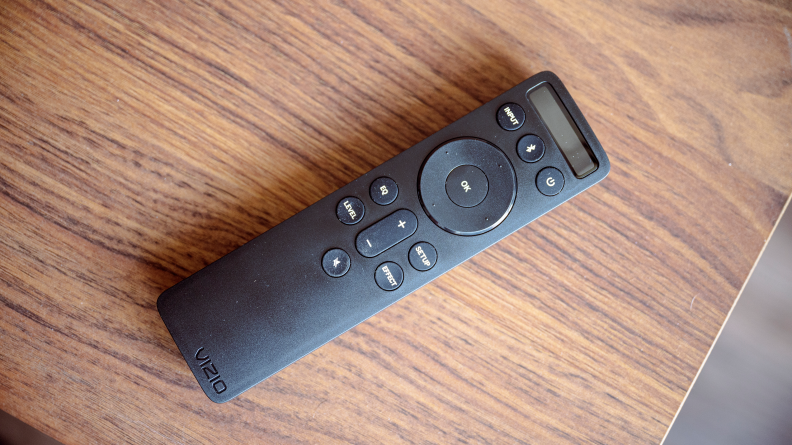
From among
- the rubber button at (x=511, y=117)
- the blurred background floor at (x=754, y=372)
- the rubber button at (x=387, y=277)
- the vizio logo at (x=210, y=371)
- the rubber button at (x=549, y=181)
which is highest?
the rubber button at (x=511, y=117)

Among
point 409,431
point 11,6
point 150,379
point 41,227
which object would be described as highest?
point 11,6

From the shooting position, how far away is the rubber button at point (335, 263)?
0.93 ft

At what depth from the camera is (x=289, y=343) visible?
0.28 meters

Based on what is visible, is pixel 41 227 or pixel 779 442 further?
pixel 779 442

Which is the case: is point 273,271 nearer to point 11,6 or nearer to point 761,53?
point 11,6

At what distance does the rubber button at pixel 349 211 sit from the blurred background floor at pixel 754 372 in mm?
493

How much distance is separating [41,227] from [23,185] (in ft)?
0.09

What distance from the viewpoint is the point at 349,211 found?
28cm

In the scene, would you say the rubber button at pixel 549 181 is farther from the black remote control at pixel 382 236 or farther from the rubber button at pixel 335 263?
the rubber button at pixel 335 263

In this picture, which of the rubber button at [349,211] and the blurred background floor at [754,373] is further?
the blurred background floor at [754,373]

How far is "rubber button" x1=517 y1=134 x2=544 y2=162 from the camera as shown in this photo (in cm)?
29

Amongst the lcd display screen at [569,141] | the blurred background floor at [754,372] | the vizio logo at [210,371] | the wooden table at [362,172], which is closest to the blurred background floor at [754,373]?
the blurred background floor at [754,372]

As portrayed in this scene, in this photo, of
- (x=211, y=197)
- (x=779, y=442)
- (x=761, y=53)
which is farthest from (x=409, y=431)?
(x=779, y=442)

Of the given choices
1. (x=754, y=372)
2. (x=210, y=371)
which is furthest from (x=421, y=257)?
(x=754, y=372)
